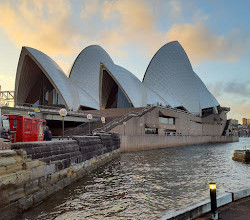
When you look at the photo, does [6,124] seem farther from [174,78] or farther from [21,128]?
[174,78]

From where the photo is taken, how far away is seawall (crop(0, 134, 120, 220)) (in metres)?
6.55

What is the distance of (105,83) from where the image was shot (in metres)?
56.0

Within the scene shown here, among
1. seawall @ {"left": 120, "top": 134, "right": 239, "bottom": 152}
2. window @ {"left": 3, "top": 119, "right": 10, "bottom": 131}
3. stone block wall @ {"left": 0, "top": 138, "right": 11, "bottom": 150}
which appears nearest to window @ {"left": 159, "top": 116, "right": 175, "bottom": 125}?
seawall @ {"left": 120, "top": 134, "right": 239, "bottom": 152}

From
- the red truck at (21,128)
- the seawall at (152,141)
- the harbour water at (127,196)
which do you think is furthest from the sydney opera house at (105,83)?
the harbour water at (127,196)

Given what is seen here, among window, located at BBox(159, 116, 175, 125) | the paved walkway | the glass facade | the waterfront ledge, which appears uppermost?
the glass facade

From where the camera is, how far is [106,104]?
202 ft

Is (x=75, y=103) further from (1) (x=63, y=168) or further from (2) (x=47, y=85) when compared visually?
(1) (x=63, y=168)

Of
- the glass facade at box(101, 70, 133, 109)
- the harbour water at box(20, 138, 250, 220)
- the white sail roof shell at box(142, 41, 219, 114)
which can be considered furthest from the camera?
the white sail roof shell at box(142, 41, 219, 114)

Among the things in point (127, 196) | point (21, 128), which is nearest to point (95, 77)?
point (21, 128)

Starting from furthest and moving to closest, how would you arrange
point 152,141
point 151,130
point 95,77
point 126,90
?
point 95,77 → point 126,90 → point 151,130 → point 152,141

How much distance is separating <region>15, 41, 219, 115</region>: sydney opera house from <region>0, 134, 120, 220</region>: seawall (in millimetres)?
35076

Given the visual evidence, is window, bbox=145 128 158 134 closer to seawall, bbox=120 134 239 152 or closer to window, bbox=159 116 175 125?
seawall, bbox=120 134 239 152

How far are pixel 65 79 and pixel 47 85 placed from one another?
6055 millimetres

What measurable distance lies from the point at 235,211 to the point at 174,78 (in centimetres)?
6318
